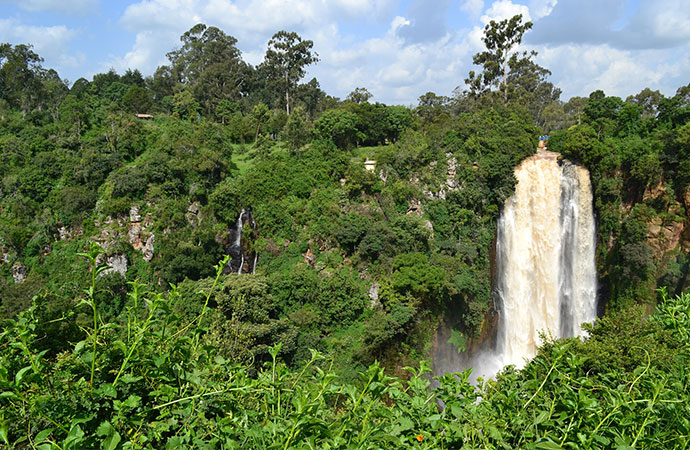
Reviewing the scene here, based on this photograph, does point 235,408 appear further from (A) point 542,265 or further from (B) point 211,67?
(B) point 211,67

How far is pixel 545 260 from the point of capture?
20.4 m

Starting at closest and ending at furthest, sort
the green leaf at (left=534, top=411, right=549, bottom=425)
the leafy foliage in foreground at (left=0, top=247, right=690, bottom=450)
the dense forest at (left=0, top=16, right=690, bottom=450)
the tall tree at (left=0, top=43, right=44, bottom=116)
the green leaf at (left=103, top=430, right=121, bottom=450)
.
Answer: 1. the green leaf at (left=103, top=430, right=121, bottom=450)
2. the leafy foliage in foreground at (left=0, top=247, right=690, bottom=450)
3. the green leaf at (left=534, top=411, right=549, bottom=425)
4. the dense forest at (left=0, top=16, right=690, bottom=450)
5. the tall tree at (left=0, top=43, right=44, bottom=116)

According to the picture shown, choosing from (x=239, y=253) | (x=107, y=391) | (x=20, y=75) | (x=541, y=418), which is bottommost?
(x=239, y=253)

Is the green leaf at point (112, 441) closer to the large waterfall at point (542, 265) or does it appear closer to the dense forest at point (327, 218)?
the dense forest at point (327, 218)

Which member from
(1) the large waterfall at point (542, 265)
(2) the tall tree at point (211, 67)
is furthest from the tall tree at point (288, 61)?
(1) the large waterfall at point (542, 265)

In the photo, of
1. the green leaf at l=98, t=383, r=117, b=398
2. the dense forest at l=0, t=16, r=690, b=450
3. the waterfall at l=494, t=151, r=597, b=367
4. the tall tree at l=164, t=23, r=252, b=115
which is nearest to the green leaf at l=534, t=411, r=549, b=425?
the green leaf at l=98, t=383, r=117, b=398

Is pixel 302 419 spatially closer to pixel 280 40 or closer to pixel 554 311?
pixel 554 311

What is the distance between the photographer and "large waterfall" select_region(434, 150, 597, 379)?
19984mm

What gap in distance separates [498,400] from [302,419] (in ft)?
4.21

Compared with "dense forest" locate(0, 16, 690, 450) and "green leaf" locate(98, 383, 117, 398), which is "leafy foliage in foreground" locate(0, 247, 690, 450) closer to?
"green leaf" locate(98, 383, 117, 398)

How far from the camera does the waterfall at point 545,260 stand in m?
20.0

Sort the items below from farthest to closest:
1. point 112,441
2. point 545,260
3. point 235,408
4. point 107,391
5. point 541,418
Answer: point 545,260
point 235,408
point 541,418
point 107,391
point 112,441

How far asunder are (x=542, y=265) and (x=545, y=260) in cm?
28

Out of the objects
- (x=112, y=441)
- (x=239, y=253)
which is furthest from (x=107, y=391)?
(x=239, y=253)
